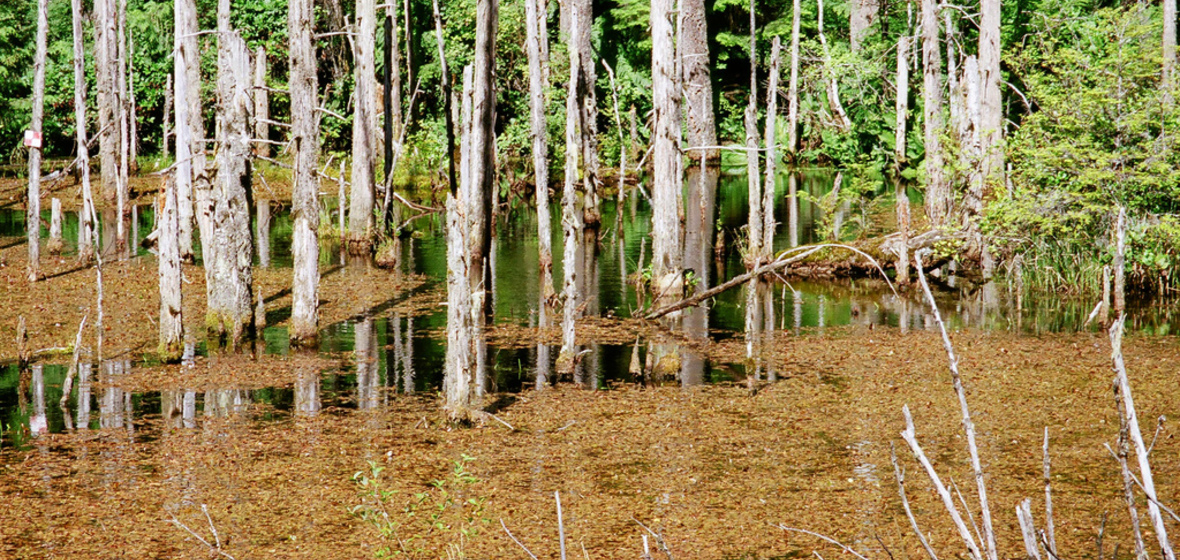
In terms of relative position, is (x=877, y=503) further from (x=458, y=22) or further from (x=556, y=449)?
(x=458, y=22)

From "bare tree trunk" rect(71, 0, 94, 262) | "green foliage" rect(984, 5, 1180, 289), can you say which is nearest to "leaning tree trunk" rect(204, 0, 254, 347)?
"bare tree trunk" rect(71, 0, 94, 262)

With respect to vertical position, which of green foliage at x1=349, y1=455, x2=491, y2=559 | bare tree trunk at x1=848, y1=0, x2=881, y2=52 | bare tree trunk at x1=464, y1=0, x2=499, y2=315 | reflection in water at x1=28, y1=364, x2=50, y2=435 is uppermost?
bare tree trunk at x1=848, y1=0, x2=881, y2=52

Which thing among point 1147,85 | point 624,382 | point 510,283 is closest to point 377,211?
point 510,283

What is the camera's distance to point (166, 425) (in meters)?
11.1

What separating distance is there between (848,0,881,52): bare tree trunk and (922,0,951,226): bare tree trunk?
19.4 metres

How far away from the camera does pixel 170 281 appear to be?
527 inches

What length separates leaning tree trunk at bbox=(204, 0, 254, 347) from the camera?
554 inches

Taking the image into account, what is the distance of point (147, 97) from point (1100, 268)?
32.2 meters

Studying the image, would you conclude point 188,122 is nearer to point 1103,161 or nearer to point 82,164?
point 82,164

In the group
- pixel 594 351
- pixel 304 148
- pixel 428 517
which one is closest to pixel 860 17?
pixel 594 351

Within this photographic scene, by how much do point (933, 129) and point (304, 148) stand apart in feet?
37.4

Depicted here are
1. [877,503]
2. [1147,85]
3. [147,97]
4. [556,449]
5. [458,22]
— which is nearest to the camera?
[877,503]

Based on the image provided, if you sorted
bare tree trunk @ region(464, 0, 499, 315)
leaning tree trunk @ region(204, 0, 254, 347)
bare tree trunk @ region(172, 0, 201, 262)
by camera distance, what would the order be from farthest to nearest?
bare tree trunk @ region(464, 0, 499, 315) → bare tree trunk @ region(172, 0, 201, 262) → leaning tree trunk @ region(204, 0, 254, 347)

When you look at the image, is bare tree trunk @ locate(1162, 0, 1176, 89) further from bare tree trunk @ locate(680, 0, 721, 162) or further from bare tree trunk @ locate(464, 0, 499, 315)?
bare tree trunk @ locate(680, 0, 721, 162)
